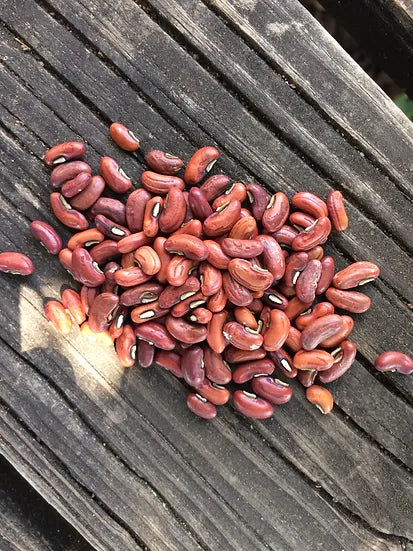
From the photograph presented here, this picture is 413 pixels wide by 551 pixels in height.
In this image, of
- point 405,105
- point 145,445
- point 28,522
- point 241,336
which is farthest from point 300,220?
point 28,522

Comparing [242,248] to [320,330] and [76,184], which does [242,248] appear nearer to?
[320,330]

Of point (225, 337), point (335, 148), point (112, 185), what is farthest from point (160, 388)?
point (335, 148)

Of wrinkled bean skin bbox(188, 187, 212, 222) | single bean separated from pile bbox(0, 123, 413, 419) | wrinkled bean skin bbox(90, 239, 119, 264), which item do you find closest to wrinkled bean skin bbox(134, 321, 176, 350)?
single bean separated from pile bbox(0, 123, 413, 419)

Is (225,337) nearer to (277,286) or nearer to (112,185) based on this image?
(277,286)

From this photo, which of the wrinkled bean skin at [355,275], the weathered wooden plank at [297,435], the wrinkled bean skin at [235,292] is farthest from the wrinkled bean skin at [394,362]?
the wrinkled bean skin at [235,292]

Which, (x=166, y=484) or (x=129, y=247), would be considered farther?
(x=166, y=484)

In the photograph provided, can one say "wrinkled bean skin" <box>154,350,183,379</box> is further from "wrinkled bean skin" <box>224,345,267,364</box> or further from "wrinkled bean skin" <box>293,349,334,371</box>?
"wrinkled bean skin" <box>293,349,334,371</box>
